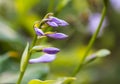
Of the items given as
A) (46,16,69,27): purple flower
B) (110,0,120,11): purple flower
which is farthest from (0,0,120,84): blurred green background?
(46,16,69,27): purple flower

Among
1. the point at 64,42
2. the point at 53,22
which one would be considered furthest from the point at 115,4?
the point at 53,22

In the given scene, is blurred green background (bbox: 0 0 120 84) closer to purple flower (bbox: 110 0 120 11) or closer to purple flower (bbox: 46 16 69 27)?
purple flower (bbox: 110 0 120 11)

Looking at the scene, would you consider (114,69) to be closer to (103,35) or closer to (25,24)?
(103,35)

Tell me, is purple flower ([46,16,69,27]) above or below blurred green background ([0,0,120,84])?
below

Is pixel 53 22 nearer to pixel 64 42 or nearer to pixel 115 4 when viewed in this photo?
pixel 64 42

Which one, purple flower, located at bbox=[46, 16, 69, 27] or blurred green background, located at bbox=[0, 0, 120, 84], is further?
blurred green background, located at bbox=[0, 0, 120, 84]

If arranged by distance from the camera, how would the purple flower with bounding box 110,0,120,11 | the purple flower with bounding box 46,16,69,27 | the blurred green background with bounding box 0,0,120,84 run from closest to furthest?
1. the purple flower with bounding box 46,16,69,27
2. the blurred green background with bounding box 0,0,120,84
3. the purple flower with bounding box 110,0,120,11

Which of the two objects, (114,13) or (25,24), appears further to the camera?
(114,13)

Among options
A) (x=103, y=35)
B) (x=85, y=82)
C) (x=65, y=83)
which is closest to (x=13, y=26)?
(x=85, y=82)
